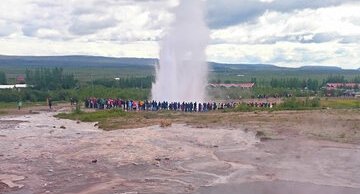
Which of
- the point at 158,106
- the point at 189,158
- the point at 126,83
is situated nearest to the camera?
the point at 189,158

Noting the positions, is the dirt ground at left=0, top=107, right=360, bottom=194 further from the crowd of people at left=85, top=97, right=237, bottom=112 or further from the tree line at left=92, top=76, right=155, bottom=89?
the tree line at left=92, top=76, right=155, bottom=89

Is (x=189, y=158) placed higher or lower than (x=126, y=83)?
lower

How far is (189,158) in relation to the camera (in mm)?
17172

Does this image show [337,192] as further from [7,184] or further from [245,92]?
[245,92]

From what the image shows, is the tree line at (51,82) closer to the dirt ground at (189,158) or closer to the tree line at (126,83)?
the tree line at (126,83)

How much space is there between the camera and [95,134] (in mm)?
23672

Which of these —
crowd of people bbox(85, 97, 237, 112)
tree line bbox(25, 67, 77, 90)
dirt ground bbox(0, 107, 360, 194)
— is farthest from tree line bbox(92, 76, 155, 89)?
dirt ground bbox(0, 107, 360, 194)

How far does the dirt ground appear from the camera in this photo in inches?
521

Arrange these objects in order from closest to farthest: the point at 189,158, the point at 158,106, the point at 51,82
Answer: the point at 189,158
the point at 158,106
the point at 51,82

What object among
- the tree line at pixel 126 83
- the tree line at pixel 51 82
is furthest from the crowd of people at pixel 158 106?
the tree line at pixel 126 83

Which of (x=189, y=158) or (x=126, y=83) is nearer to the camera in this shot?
(x=189, y=158)

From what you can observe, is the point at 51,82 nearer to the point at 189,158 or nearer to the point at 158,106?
the point at 158,106

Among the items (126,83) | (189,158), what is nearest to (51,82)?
(126,83)

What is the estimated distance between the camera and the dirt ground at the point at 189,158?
1324 centimetres
